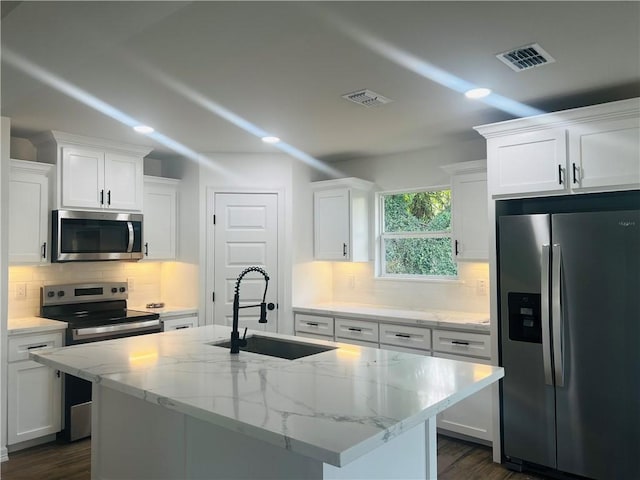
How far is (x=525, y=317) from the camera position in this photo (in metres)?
3.08

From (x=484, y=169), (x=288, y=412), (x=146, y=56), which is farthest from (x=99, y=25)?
(x=484, y=169)

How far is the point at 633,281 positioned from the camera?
106 inches

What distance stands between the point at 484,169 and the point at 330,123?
123cm

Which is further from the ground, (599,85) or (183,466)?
(599,85)

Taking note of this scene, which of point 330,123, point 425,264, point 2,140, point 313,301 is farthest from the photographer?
point 313,301

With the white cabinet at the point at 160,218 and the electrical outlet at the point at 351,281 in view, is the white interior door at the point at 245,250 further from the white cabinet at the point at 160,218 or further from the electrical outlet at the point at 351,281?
the electrical outlet at the point at 351,281

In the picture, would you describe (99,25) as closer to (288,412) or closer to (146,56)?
(146,56)

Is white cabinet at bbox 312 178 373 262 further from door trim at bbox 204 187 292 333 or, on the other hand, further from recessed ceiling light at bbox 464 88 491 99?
recessed ceiling light at bbox 464 88 491 99

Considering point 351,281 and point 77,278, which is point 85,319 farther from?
point 351,281

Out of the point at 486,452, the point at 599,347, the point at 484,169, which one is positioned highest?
the point at 484,169

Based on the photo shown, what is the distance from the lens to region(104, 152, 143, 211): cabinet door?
4121mm

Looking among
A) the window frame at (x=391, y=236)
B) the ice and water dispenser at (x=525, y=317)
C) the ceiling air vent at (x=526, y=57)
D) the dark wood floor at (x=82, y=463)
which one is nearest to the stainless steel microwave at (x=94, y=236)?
the dark wood floor at (x=82, y=463)

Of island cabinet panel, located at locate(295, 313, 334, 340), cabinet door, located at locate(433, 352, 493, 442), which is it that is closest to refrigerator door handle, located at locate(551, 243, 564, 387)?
cabinet door, located at locate(433, 352, 493, 442)

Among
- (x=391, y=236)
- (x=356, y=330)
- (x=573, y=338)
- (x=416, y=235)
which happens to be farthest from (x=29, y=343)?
(x=573, y=338)
